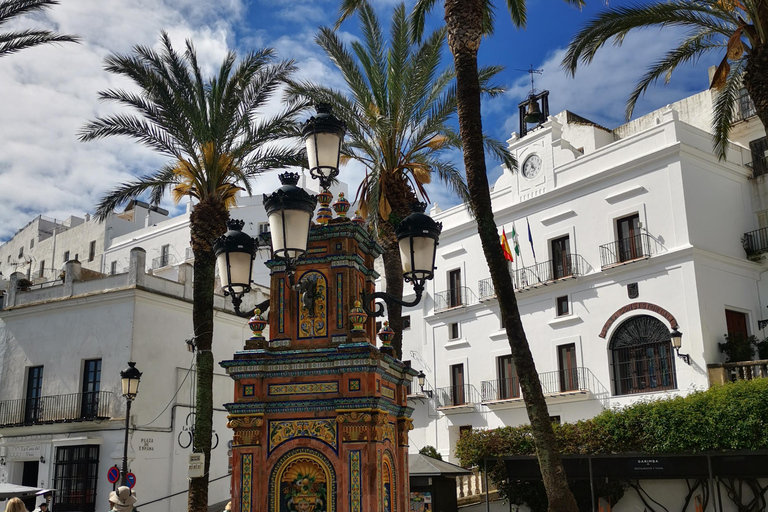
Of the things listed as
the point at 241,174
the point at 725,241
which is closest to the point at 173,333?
the point at 241,174

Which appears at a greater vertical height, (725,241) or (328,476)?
(725,241)

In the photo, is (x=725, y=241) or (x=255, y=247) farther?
(x=725, y=241)

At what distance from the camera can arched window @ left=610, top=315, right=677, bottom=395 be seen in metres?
24.0

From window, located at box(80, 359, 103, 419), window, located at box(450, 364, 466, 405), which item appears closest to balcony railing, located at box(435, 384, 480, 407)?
window, located at box(450, 364, 466, 405)

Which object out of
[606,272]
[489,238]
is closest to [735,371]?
[606,272]

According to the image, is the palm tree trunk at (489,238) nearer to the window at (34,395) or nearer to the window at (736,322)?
the window at (736,322)

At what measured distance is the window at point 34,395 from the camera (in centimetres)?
2564

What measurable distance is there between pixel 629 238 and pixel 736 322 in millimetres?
4358

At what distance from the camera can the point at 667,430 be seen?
20.1 meters

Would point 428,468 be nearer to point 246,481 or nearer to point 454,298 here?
point 246,481

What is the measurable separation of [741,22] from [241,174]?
1100 centimetres

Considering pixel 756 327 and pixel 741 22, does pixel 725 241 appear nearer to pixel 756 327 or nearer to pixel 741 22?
pixel 756 327

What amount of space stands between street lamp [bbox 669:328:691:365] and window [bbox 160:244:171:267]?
1185 inches

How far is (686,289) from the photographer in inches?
938
